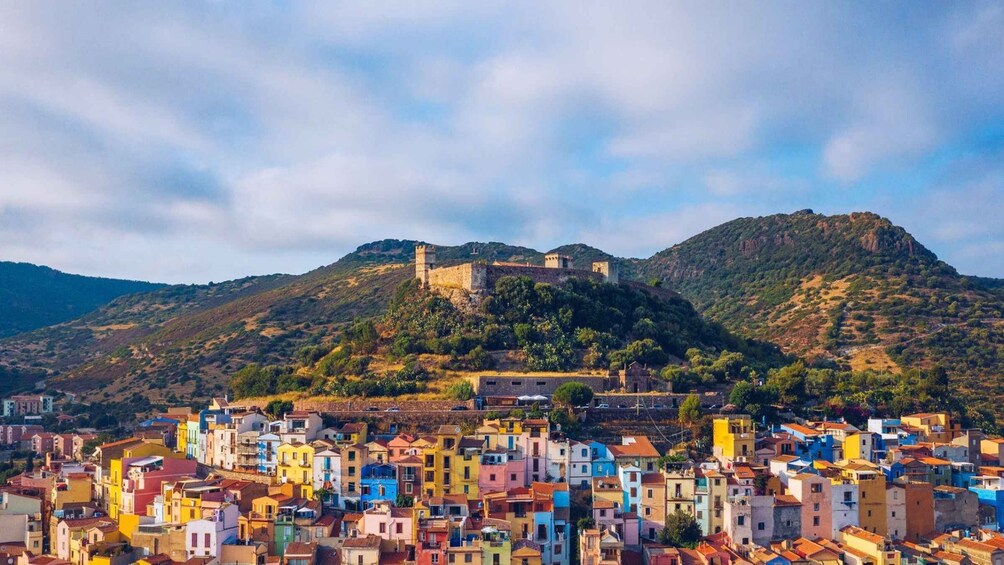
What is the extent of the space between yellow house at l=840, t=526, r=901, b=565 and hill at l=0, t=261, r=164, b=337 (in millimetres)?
120478

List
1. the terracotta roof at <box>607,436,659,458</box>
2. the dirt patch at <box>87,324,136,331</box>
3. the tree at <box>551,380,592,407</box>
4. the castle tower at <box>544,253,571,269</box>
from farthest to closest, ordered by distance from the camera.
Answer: the dirt patch at <box>87,324,136,331</box>
the castle tower at <box>544,253,571,269</box>
the tree at <box>551,380,592,407</box>
the terracotta roof at <box>607,436,659,458</box>

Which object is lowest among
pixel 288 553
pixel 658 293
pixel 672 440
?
pixel 288 553

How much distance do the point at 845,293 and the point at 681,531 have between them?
5362 cm

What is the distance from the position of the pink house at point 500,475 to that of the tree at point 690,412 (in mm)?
9188

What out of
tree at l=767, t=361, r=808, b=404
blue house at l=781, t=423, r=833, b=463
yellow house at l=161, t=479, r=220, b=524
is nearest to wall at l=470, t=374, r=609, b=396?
tree at l=767, t=361, r=808, b=404

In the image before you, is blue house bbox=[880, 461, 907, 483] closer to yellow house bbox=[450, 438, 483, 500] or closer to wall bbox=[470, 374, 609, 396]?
wall bbox=[470, 374, 609, 396]

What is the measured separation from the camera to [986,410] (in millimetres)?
57438

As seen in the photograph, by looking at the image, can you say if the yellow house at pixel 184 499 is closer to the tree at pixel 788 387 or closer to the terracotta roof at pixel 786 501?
the terracotta roof at pixel 786 501

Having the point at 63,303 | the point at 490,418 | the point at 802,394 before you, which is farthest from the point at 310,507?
the point at 63,303

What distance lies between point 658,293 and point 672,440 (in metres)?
21.8

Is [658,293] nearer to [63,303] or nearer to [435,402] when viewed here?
[435,402]

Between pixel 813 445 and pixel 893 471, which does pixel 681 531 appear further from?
pixel 813 445

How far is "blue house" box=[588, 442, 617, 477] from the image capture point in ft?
124

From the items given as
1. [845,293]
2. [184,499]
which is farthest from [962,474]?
[845,293]
